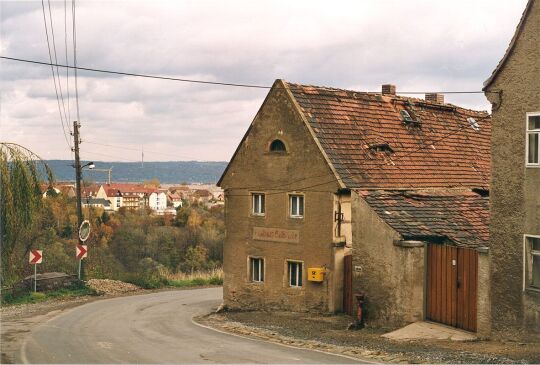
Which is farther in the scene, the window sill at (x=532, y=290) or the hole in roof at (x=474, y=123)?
the hole in roof at (x=474, y=123)

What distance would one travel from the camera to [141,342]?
63.2 ft

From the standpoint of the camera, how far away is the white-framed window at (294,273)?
2617 cm

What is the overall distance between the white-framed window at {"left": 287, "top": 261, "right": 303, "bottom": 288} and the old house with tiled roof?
4 cm

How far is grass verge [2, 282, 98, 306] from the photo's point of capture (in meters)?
30.8

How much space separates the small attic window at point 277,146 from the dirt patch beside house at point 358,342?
5.97 meters

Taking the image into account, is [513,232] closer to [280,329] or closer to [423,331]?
[423,331]

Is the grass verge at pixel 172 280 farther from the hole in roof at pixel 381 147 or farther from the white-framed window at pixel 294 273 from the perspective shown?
the hole in roof at pixel 381 147

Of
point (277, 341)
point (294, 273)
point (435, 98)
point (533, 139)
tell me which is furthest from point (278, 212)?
point (435, 98)

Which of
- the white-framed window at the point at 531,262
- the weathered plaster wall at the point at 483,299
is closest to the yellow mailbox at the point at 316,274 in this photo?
the weathered plaster wall at the point at 483,299

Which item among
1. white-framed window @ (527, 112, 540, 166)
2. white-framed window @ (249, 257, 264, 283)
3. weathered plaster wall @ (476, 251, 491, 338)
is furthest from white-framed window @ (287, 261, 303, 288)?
white-framed window @ (527, 112, 540, 166)

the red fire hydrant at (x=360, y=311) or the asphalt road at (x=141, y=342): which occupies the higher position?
the red fire hydrant at (x=360, y=311)

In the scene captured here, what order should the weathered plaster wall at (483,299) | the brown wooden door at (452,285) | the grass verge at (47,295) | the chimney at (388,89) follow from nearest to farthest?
the weathered plaster wall at (483,299) → the brown wooden door at (452,285) → the grass verge at (47,295) → the chimney at (388,89)

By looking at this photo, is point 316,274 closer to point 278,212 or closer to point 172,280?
point 278,212

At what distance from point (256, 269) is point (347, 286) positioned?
169 inches
